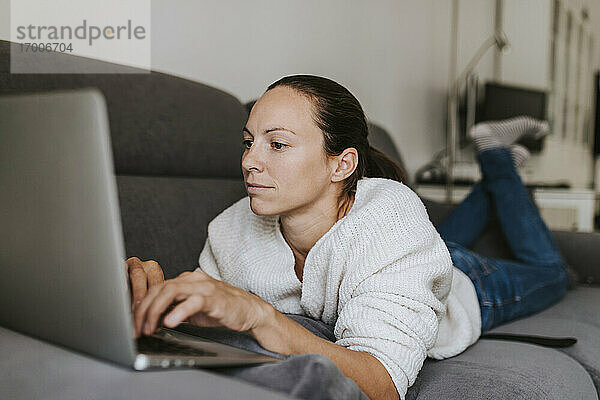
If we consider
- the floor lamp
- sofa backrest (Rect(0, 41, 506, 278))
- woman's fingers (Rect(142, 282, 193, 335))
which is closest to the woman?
woman's fingers (Rect(142, 282, 193, 335))

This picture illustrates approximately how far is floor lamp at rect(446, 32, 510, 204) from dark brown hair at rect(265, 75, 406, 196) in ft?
7.90

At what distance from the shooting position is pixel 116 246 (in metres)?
0.49

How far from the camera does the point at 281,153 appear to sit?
1.03 metres

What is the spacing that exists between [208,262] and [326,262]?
310 millimetres

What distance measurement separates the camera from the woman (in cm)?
74

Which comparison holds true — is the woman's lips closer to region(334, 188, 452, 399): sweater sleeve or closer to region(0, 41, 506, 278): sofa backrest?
region(334, 188, 452, 399): sweater sleeve

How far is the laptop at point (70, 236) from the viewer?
488 millimetres

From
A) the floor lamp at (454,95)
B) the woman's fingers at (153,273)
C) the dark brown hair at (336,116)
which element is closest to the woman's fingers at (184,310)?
the woman's fingers at (153,273)

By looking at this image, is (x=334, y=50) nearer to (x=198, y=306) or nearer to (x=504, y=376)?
(x=504, y=376)

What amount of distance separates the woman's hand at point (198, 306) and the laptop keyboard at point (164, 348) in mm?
13

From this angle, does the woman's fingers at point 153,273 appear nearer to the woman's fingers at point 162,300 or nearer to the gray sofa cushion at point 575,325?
the woman's fingers at point 162,300

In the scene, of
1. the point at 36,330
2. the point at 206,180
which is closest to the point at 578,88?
the point at 206,180

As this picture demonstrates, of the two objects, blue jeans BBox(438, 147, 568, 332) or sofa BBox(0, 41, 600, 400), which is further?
blue jeans BBox(438, 147, 568, 332)

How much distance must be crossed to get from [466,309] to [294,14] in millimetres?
1541
